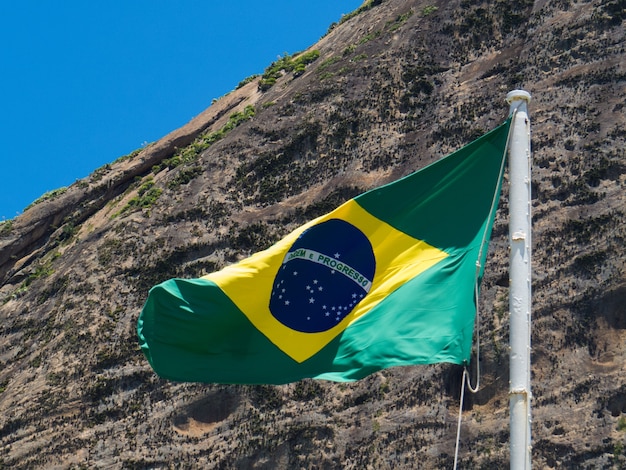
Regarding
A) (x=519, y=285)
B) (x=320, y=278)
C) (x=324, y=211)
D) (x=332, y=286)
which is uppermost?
(x=324, y=211)

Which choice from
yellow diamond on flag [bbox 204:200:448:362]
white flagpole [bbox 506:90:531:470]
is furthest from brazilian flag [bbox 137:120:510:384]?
white flagpole [bbox 506:90:531:470]

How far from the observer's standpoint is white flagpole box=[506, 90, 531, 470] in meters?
10.6

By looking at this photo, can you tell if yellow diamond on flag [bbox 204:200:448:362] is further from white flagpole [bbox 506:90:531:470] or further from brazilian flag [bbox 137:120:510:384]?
white flagpole [bbox 506:90:531:470]

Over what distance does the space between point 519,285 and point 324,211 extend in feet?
61.4

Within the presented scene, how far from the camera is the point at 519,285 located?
36.4ft

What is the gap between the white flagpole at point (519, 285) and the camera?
34.8ft

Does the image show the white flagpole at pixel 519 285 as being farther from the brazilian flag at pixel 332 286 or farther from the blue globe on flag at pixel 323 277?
the blue globe on flag at pixel 323 277

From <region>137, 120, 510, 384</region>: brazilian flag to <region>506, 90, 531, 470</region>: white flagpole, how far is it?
78cm

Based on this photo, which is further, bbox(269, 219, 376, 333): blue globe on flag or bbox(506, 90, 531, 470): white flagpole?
bbox(269, 219, 376, 333): blue globe on flag

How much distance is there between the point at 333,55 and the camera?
115 feet

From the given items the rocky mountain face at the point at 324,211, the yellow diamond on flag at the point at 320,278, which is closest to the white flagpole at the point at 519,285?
the yellow diamond on flag at the point at 320,278

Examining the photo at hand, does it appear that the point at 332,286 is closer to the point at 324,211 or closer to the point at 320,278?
the point at 320,278

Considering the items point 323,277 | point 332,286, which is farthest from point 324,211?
point 332,286

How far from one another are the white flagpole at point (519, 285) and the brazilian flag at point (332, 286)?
30.8 inches
